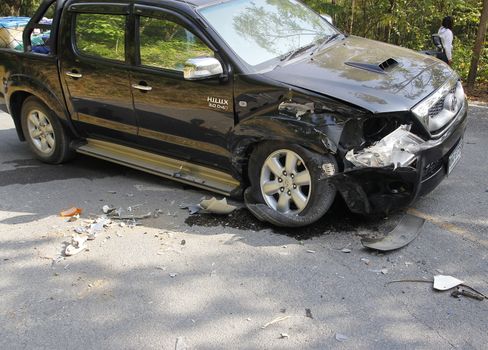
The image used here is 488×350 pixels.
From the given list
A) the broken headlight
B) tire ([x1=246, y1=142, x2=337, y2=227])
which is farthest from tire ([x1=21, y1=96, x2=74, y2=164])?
the broken headlight

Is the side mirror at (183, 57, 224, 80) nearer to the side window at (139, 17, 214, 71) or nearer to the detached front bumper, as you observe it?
the side window at (139, 17, 214, 71)

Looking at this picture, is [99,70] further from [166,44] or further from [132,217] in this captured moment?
[132,217]

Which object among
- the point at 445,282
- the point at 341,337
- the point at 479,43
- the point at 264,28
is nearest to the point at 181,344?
the point at 341,337

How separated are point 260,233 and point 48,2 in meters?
3.70

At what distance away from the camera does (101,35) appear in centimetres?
518

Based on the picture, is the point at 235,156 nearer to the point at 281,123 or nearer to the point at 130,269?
the point at 281,123

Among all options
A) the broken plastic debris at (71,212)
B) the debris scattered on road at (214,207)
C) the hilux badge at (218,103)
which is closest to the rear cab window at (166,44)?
the hilux badge at (218,103)

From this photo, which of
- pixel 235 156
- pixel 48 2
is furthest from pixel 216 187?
pixel 48 2

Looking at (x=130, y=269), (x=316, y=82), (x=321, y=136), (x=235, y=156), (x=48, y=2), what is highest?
(x=48, y=2)

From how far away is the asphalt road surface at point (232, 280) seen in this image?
3.04 meters

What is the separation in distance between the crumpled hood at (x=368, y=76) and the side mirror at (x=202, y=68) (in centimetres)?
44

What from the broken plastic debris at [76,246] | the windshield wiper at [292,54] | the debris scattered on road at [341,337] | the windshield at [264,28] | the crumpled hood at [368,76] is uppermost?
the windshield at [264,28]

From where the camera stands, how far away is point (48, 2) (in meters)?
5.85

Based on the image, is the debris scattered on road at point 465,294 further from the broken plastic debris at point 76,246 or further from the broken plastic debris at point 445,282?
the broken plastic debris at point 76,246
